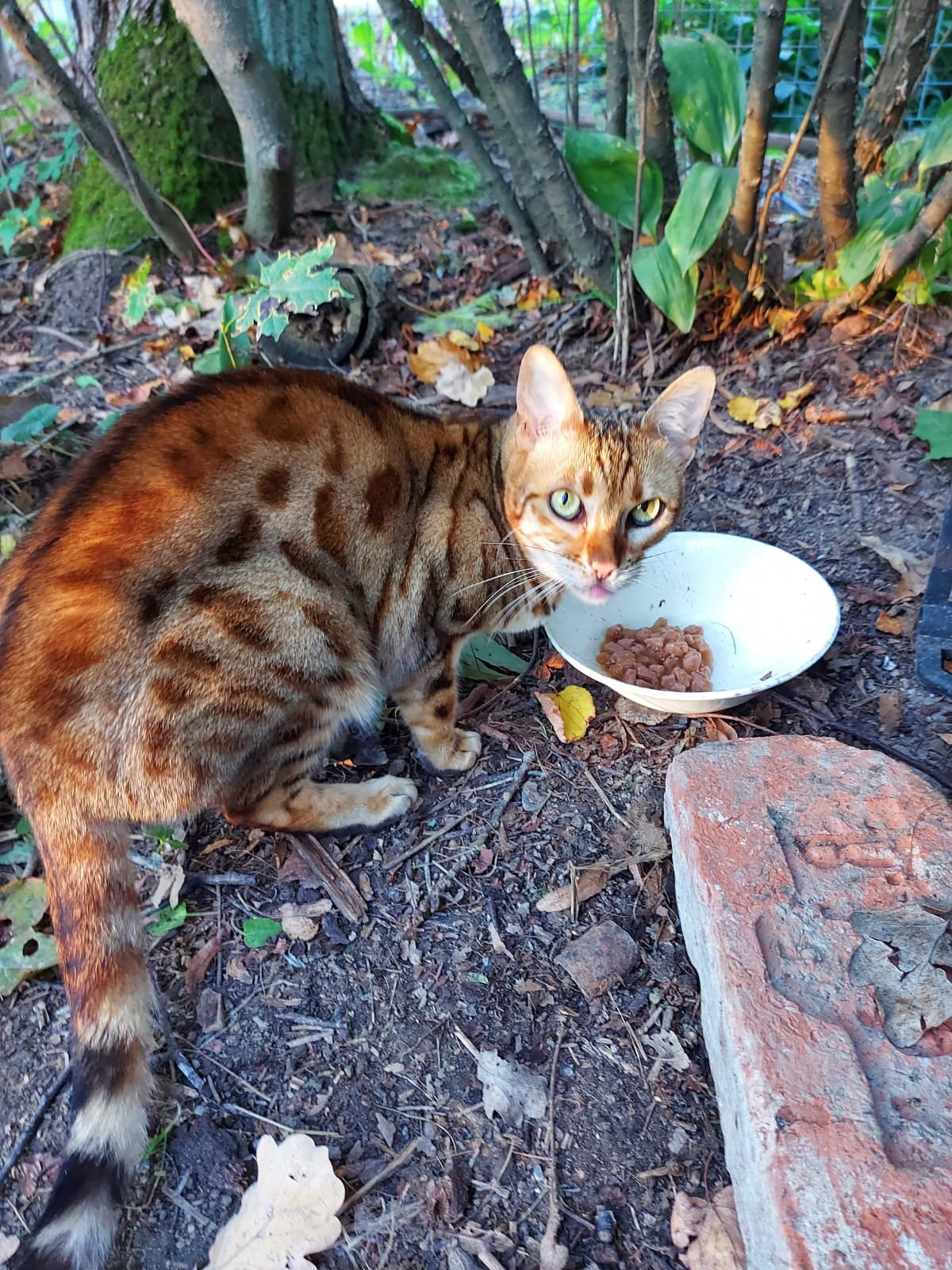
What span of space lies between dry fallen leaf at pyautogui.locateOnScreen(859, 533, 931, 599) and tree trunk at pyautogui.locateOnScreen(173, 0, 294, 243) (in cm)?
342

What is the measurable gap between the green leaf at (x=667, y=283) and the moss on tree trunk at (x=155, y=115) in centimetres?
268

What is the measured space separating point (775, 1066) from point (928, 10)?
416 cm

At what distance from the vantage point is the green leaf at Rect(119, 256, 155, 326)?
3.42 m

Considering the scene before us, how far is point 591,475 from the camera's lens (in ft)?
8.02

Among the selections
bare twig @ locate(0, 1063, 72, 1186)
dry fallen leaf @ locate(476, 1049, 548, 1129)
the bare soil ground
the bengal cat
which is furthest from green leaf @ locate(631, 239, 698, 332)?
Answer: bare twig @ locate(0, 1063, 72, 1186)

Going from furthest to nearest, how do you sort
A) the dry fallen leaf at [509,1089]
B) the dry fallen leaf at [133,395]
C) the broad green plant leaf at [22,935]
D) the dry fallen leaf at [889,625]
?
the dry fallen leaf at [133,395] → the dry fallen leaf at [889,625] → the broad green plant leaf at [22,935] → the dry fallen leaf at [509,1089]

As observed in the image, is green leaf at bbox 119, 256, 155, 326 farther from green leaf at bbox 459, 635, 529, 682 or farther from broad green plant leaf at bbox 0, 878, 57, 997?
broad green plant leaf at bbox 0, 878, 57, 997

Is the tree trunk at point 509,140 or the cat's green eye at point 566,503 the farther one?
the tree trunk at point 509,140

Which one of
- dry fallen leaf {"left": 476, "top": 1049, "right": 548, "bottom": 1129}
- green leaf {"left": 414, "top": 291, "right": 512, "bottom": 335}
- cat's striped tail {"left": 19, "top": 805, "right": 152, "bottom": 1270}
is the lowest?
dry fallen leaf {"left": 476, "top": 1049, "right": 548, "bottom": 1129}

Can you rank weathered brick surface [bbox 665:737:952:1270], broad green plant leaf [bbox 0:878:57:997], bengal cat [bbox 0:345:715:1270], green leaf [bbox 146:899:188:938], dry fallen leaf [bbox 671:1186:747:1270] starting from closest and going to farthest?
weathered brick surface [bbox 665:737:952:1270], dry fallen leaf [bbox 671:1186:747:1270], bengal cat [bbox 0:345:715:1270], broad green plant leaf [bbox 0:878:57:997], green leaf [bbox 146:899:188:938]

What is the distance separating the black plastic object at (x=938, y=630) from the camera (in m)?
2.20

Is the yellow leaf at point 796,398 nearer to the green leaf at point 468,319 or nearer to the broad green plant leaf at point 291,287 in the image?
the green leaf at point 468,319

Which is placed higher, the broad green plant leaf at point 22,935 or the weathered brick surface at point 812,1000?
the weathered brick surface at point 812,1000

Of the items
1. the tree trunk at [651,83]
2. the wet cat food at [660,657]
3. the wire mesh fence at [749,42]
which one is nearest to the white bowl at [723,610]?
the wet cat food at [660,657]
